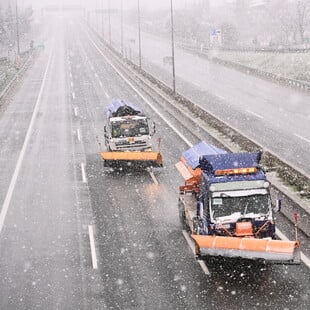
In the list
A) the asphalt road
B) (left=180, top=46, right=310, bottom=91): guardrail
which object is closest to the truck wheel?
the asphalt road

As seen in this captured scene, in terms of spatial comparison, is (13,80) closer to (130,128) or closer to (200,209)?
(130,128)

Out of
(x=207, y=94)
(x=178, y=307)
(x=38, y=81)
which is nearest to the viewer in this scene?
(x=178, y=307)

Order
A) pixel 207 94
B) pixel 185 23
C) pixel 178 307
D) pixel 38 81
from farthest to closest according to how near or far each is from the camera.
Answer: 1. pixel 185 23
2. pixel 38 81
3. pixel 207 94
4. pixel 178 307

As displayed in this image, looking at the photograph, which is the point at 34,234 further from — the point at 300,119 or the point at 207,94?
the point at 207,94

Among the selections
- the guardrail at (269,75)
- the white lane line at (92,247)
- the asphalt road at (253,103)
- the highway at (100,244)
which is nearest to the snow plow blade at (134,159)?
the highway at (100,244)

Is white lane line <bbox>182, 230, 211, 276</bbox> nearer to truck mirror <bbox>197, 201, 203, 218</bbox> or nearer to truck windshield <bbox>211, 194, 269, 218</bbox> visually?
truck mirror <bbox>197, 201, 203, 218</bbox>

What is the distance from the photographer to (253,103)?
1845 inches

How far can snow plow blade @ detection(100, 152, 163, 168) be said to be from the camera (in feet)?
84.0

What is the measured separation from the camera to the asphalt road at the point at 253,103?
31594 millimetres

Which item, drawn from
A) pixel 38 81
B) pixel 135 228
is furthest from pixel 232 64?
pixel 135 228

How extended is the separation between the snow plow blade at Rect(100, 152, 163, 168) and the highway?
0.46 metres

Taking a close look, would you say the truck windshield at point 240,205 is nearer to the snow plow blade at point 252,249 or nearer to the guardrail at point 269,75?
the snow plow blade at point 252,249

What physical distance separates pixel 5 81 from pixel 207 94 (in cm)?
2112

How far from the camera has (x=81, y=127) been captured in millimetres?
37781
